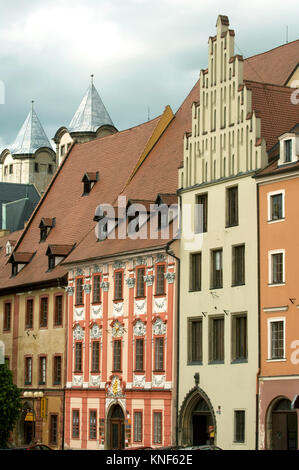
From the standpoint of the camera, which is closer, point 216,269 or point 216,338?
point 216,338

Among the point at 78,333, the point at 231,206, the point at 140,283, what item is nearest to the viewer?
the point at 231,206

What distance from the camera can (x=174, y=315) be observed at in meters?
56.8

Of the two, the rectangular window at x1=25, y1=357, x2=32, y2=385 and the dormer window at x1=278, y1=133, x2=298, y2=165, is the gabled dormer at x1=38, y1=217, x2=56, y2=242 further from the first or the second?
the dormer window at x1=278, y1=133, x2=298, y2=165

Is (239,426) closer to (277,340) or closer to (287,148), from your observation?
(277,340)

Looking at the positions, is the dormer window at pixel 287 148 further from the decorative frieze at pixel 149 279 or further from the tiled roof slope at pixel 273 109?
the decorative frieze at pixel 149 279

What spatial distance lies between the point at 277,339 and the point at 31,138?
93236 mm

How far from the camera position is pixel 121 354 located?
199 ft

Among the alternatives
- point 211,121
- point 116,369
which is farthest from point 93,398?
point 211,121

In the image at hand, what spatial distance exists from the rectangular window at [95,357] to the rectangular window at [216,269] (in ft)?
34.5

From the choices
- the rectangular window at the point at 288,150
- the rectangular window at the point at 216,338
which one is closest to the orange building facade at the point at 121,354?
the rectangular window at the point at 216,338

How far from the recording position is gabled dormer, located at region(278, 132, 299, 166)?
1998 inches

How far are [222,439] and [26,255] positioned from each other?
2530 centimetres

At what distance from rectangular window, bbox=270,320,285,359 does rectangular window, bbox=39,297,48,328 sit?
2114 centimetres

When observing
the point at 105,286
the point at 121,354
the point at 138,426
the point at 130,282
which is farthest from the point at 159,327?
the point at 105,286
